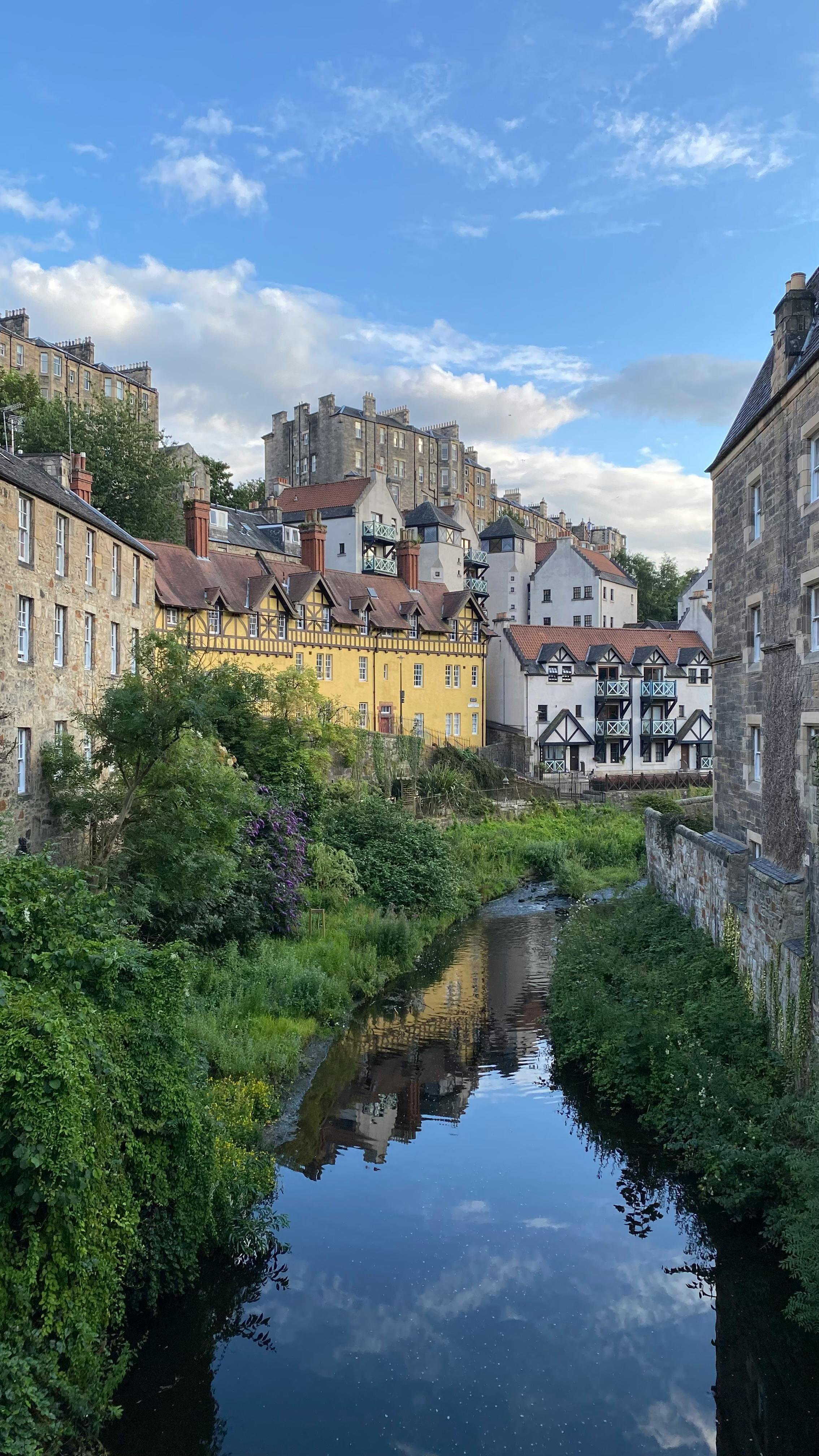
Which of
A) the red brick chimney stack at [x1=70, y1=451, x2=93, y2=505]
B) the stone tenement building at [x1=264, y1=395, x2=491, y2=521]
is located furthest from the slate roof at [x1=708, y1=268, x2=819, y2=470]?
the stone tenement building at [x1=264, y1=395, x2=491, y2=521]

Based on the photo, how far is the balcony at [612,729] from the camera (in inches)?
2096

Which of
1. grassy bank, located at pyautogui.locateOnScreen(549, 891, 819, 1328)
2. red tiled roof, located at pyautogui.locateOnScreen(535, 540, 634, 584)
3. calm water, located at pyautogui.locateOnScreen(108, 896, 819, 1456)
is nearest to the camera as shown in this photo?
calm water, located at pyautogui.locateOnScreen(108, 896, 819, 1456)

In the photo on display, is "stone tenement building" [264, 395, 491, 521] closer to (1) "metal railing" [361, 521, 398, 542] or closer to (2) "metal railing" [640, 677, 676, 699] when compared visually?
(1) "metal railing" [361, 521, 398, 542]

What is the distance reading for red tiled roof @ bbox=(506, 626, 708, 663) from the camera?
176 ft

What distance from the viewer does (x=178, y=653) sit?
63.7 ft

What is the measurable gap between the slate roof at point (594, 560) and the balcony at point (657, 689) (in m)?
10.9

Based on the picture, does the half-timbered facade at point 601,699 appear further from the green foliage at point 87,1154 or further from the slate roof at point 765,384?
the green foliage at point 87,1154

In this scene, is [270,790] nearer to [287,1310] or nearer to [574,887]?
[574,887]

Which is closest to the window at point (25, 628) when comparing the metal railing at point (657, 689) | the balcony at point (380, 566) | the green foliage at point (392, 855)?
the green foliage at point (392, 855)

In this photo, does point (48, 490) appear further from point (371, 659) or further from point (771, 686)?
point (371, 659)

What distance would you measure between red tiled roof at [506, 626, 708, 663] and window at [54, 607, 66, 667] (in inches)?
1311

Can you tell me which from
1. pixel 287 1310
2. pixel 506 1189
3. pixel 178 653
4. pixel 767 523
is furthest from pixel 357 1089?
pixel 767 523

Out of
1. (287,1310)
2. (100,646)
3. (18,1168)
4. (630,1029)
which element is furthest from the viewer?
(100,646)

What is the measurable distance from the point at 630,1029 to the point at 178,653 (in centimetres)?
1061
